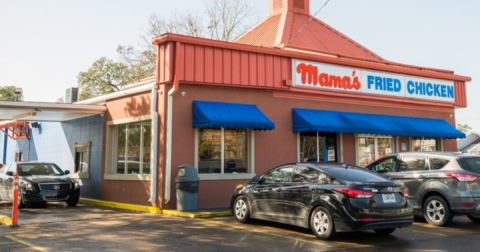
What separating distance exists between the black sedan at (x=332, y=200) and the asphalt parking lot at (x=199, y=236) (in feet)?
1.15

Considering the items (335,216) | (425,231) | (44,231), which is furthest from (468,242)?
(44,231)

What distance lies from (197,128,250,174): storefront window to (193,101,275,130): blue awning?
0.75 metres

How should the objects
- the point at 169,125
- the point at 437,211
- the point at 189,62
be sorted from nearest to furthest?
the point at 437,211 < the point at 169,125 < the point at 189,62

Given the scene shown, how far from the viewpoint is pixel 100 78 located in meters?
45.3

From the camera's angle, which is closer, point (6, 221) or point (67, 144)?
point (6, 221)

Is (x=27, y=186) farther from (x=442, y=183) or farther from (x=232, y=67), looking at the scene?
(x=442, y=183)

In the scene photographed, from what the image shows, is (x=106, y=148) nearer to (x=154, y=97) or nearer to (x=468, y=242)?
(x=154, y=97)

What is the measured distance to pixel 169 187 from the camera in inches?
509

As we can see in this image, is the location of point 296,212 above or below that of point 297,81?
below

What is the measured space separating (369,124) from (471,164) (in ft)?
21.1

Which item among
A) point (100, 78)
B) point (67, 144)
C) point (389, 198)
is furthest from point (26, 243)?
point (100, 78)

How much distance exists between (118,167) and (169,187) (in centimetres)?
369

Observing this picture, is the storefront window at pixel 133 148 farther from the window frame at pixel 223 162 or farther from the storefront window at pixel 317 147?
the storefront window at pixel 317 147

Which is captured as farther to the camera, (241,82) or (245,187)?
(241,82)
